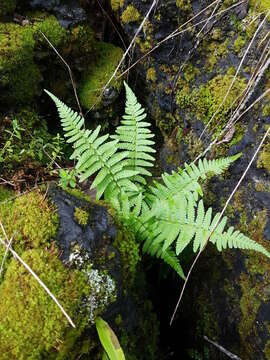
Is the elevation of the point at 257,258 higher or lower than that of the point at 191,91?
lower

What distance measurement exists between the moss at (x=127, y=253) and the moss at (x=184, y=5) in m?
1.98

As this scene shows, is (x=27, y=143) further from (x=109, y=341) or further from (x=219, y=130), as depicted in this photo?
(x=109, y=341)

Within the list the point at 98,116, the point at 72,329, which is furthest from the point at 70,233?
the point at 98,116

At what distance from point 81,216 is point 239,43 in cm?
184

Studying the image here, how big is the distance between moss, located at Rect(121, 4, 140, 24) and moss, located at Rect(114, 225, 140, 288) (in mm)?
2094

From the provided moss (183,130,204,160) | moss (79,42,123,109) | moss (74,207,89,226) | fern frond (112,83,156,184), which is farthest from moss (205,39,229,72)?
moss (74,207,89,226)

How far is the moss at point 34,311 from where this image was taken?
199 centimetres

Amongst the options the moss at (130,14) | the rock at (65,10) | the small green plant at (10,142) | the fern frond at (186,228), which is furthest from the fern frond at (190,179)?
the rock at (65,10)

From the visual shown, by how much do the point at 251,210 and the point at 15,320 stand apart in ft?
5.60

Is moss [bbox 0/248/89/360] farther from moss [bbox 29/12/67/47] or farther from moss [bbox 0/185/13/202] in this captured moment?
moss [bbox 29/12/67/47]

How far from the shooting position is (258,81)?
109 inches

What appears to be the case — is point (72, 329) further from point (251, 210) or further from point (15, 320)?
point (251, 210)

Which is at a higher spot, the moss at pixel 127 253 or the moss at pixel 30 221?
the moss at pixel 30 221

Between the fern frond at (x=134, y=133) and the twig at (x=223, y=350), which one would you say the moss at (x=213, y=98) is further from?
the twig at (x=223, y=350)
